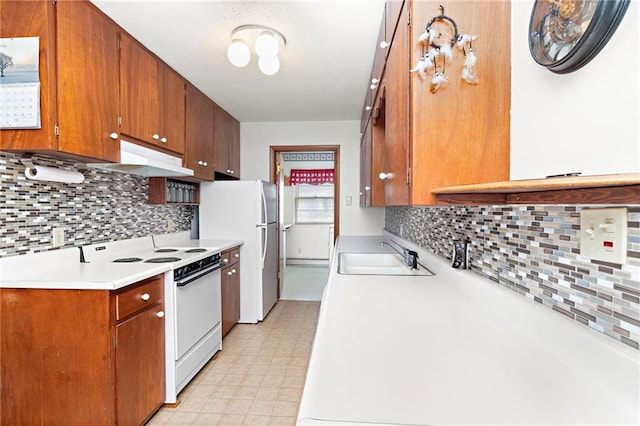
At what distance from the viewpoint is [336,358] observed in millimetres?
677

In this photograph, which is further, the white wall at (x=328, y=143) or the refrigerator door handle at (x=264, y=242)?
the white wall at (x=328, y=143)

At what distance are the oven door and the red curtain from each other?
4062 mm

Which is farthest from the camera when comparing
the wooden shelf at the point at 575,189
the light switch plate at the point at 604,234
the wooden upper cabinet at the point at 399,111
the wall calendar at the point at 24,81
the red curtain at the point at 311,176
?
the red curtain at the point at 311,176

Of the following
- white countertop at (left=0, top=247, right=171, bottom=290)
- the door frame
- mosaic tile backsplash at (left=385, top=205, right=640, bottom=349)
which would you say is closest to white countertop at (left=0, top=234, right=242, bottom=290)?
white countertop at (left=0, top=247, right=171, bottom=290)

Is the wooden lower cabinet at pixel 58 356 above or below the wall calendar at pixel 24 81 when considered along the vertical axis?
below

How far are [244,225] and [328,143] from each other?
1.56 metres

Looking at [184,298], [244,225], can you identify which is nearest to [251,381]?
[184,298]

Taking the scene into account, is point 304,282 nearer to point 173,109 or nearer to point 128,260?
point 128,260

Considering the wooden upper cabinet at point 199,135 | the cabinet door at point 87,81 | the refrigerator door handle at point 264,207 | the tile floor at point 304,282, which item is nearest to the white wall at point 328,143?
the refrigerator door handle at point 264,207

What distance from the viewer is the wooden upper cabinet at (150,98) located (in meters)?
1.97

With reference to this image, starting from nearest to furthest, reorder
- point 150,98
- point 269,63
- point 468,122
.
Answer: point 468,122 < point 269,63 < point 150,98

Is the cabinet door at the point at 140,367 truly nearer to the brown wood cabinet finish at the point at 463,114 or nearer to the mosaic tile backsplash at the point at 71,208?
the mosaic tile backsplash at the point at 71,208

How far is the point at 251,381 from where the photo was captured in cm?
222

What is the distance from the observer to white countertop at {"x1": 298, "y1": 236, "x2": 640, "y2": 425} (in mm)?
511
